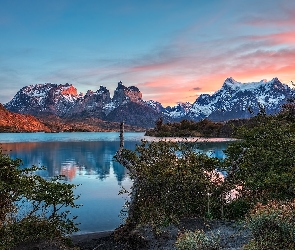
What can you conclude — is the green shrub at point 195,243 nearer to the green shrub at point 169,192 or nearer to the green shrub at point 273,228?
the green shrub at point 273,228

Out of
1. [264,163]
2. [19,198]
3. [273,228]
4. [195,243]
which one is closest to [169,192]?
[264,163]

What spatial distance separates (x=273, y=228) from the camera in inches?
382

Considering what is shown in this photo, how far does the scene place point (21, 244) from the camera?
13781mm

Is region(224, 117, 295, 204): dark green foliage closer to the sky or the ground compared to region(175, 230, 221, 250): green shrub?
closer to the sky

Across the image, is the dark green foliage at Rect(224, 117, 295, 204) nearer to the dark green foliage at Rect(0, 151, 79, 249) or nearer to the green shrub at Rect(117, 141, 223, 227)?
the green shrub at Rect(117, 141, 223, 227)

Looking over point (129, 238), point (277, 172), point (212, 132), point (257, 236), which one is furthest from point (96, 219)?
point (212, 132)

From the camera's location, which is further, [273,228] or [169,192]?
[169,192]

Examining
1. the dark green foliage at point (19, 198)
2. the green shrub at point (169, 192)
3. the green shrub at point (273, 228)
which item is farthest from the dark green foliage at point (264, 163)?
the dark green foliage at point (19, 198)

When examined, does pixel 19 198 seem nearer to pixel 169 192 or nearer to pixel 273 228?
pixel 169 192

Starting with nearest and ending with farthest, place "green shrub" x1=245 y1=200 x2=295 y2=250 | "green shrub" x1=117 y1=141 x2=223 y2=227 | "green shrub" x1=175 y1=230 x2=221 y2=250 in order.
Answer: "green shrub" x1=245 y1=200 x2=295 y2=250
"green shrub" x1=175 y1=230 x2=221 y2=250
"green shrub" x1=117 y1=141 x2=223 y2=227

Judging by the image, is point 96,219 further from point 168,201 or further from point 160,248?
→ point 160,248

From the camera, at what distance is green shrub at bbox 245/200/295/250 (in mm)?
9367

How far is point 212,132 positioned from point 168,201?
11960 cm

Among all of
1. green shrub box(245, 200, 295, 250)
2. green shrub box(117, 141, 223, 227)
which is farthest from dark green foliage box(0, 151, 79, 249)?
green shrub box(245, 200, 295, 250)
